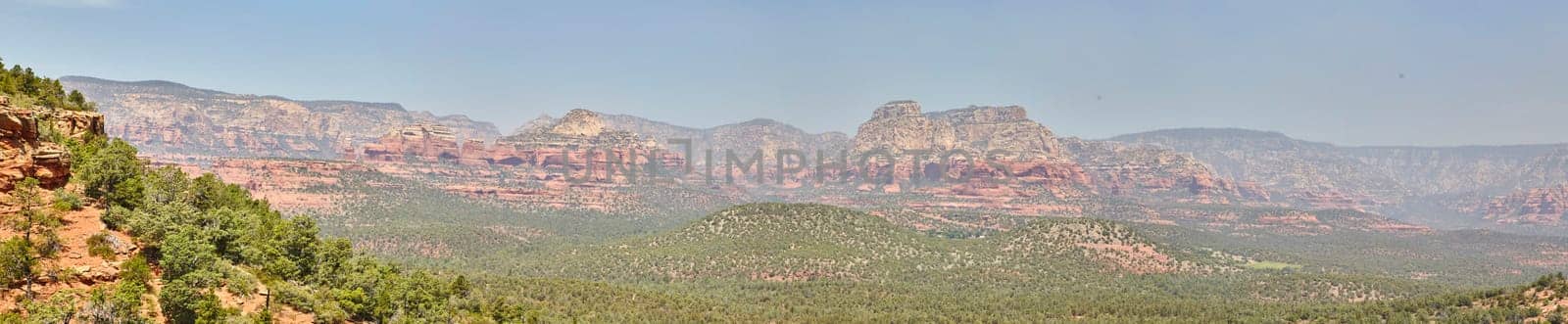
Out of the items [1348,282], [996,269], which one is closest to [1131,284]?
[996,269]

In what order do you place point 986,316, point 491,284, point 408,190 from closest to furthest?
point 491,284, point 986,316, point 408,190

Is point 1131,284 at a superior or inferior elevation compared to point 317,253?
inferior

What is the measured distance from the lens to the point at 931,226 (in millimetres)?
180250

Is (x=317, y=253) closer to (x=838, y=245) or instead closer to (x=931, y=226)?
(x=838, y=245)

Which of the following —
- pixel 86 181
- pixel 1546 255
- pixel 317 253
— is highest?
pixel 86 181

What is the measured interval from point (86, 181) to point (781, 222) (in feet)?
289

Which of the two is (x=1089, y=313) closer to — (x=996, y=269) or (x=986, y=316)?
(x=986, y=316)

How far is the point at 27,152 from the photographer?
3331 cm

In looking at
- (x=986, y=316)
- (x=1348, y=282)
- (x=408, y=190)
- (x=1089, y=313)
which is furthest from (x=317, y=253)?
(x=408, y=190)

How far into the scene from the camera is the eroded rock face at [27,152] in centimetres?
3200

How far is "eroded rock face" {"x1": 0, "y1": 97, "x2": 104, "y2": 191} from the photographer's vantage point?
32000 millimetres

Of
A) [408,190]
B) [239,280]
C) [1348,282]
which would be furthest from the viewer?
[408,190]

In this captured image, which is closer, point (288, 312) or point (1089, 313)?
point (288, 312)

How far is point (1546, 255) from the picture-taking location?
593ft
